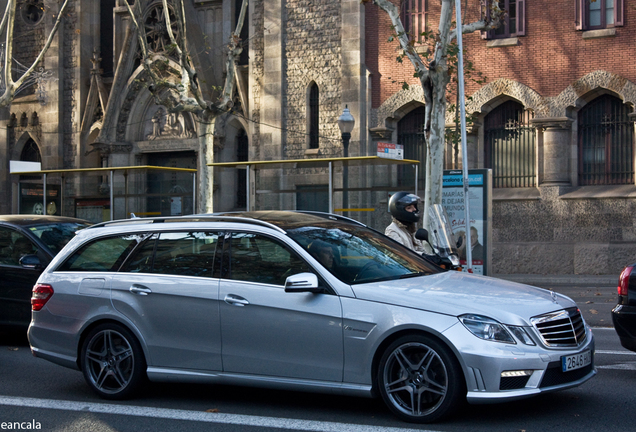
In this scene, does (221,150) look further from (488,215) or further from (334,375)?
(334,375)

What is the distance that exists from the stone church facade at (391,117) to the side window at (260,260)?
29.8ft

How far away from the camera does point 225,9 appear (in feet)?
85.4

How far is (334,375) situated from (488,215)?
10.1m

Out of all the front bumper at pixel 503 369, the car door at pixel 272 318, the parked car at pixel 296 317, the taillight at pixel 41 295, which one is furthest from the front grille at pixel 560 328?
the taillight at pixel 41 295

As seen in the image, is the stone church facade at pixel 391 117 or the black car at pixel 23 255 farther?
the stone church facade at pixel 391 117

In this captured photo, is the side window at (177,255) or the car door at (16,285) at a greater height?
the side window at (177,255)

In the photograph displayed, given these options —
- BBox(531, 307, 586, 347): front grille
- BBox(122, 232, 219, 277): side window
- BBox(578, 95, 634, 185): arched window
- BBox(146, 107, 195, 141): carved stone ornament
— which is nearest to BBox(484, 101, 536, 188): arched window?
BBox(578, 95, 634, 185): arched window

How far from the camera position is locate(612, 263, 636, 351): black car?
702 centimetres

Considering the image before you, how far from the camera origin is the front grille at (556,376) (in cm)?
543

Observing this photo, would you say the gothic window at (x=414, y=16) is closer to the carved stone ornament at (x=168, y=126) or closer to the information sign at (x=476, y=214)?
the information sign at (x=476, y=214)

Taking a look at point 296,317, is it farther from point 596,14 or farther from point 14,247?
point 596,14

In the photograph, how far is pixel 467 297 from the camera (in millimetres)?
5676

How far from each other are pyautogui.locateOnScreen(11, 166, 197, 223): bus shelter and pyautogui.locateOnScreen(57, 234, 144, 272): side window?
11658 millimetres

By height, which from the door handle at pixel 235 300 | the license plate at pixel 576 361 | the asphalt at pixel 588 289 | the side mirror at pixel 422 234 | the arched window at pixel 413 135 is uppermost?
the arched window at pixel 413 135
